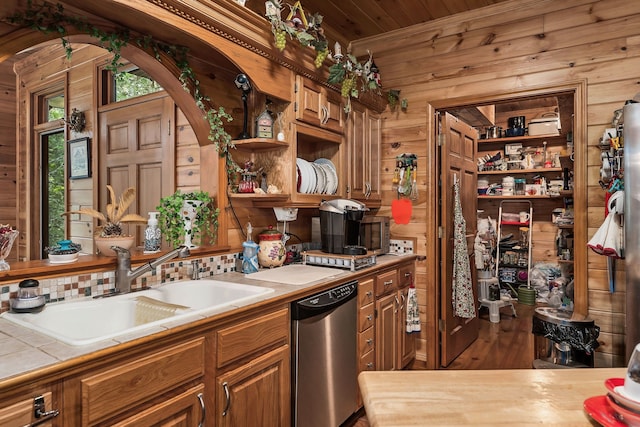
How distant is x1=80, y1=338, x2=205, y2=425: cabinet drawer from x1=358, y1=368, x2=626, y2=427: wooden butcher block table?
69cm

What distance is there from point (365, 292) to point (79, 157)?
2890mm

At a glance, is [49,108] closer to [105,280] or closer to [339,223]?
[105,280]

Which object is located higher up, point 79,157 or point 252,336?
point 79,157

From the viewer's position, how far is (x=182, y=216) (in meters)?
2.15

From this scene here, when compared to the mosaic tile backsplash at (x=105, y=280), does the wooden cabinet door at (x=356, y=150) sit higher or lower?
higher

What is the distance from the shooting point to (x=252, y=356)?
169cm

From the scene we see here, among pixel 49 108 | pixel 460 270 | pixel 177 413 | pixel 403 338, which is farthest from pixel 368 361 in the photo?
pixel 49 108

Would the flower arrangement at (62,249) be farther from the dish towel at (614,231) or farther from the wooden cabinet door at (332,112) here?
the dish towel at (614,231)

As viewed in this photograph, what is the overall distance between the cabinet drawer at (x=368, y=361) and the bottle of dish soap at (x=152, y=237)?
4.60 ft

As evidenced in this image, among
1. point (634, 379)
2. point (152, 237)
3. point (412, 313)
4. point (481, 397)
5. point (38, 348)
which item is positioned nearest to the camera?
point (634, 379)

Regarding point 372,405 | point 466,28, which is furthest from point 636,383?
point 466,28

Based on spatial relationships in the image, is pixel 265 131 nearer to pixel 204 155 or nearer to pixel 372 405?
pixel 204 155

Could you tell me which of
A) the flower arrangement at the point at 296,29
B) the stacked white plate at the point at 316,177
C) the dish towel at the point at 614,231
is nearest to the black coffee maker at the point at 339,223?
the stacked white plate at the point at 316,177

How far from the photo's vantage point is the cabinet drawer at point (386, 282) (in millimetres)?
2709
